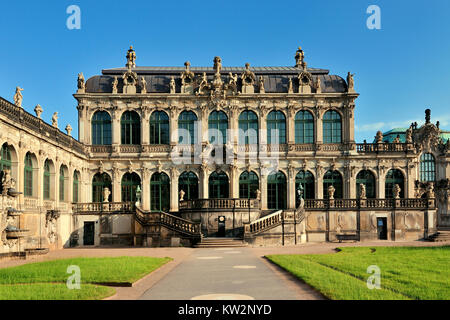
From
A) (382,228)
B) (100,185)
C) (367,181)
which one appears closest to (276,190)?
(367,181)

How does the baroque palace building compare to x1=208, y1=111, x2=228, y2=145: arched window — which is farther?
x1=208, y1=111, x2=228, y2=145: arched window

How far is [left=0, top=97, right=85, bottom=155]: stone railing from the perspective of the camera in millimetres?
27094

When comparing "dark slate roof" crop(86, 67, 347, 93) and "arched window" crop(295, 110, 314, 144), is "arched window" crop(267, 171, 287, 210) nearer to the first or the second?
"arched window" crop(295, 110, 314, 144)

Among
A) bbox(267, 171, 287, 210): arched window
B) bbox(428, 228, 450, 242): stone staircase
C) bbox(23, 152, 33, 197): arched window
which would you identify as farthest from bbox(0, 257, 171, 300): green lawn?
bbox(428, 228, 450, 242): stone staircase

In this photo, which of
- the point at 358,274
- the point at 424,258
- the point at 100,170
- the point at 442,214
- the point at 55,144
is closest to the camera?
the point at 358,274

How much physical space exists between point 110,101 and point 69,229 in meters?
13.7

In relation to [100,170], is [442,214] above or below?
below

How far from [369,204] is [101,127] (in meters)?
26.6

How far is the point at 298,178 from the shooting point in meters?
46.4

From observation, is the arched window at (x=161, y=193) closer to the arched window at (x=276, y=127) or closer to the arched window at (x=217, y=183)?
the arched window at (x=217, y=183)

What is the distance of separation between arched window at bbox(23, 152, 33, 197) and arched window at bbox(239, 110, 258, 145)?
21280 mm
